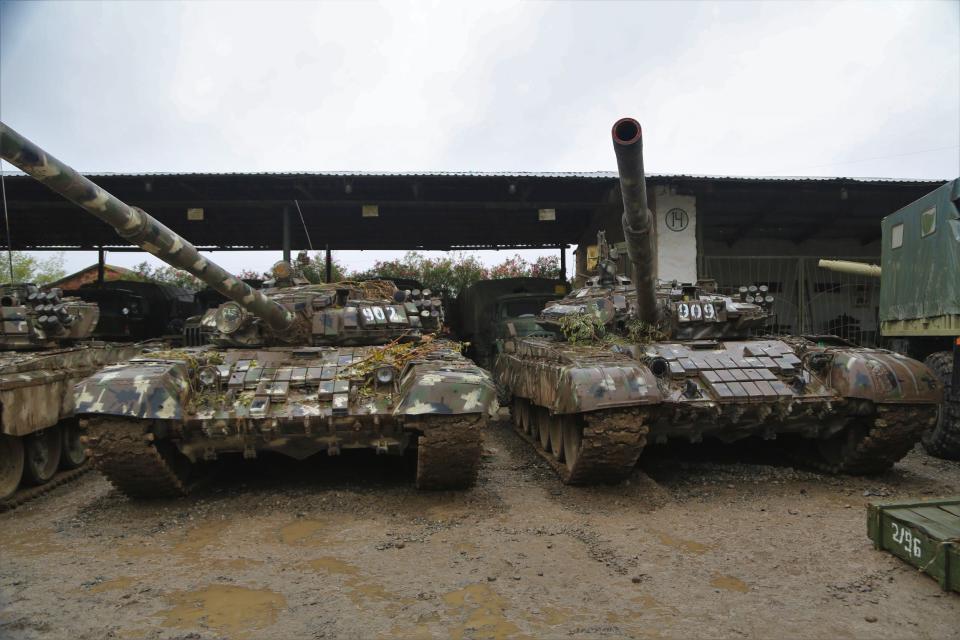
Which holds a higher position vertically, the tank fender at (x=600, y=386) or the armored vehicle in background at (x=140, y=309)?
the armored vehicle in background at (x=140, y=309)

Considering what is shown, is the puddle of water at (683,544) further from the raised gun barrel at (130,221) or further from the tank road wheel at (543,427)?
the raised gun barrel at (130,221)

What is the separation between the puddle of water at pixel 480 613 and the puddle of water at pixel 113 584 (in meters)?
2.18

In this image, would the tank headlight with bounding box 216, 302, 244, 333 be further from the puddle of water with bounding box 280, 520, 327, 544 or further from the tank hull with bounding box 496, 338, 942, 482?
the tank hull with bounding box 496, 338, 942, 482

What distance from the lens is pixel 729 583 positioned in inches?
177

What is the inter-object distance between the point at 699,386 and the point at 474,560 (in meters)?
3.12

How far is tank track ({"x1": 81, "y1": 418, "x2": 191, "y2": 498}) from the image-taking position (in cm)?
578

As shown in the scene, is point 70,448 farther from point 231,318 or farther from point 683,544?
point 683,544

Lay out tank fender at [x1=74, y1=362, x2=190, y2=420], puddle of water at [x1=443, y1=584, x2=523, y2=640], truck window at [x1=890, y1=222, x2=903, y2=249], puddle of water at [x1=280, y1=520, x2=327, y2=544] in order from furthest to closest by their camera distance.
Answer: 1. truck window at [x1=890, y1=222, x2=903, y2=249]
2. tank fender at [x1=74, y1=362, x2=190, y2=420]
3. puddle of water at [x1=280, y1=520, x2=327, y2=544]
4. puddle of water at [x1=443, y1=584, x2=523, y2=640]

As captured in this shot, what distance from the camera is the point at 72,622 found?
13.0ft

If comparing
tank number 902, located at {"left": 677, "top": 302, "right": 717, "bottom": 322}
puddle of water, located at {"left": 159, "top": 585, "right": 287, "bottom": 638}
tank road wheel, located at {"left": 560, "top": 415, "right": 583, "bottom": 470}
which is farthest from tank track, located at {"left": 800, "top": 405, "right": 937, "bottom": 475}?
puddle of water, located at {"left": 159, "top": 585, "right": 287, "bottom": 638}

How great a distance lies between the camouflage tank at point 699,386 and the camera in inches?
243

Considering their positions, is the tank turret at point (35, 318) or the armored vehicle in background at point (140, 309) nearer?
the tank turret at point (35, 318)

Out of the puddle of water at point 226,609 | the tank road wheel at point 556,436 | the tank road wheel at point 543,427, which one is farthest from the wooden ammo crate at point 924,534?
the puddle of water at point 226,609

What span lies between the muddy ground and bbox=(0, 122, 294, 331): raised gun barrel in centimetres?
199
